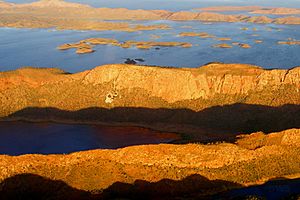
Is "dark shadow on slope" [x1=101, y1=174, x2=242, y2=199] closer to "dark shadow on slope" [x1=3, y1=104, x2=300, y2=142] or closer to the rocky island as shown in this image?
the rocky island

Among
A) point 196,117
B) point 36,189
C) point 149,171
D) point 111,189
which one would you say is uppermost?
point 149,171

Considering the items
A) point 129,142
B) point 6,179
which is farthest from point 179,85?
point 6,179

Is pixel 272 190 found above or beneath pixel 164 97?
beneath

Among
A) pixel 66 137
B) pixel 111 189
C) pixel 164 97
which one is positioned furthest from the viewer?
pixel 164 97

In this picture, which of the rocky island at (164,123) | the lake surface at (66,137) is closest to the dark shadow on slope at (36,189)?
the rocky island at (164,123)

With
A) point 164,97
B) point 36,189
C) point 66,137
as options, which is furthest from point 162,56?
point 36,189

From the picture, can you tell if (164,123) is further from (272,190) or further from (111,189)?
(272,190)
